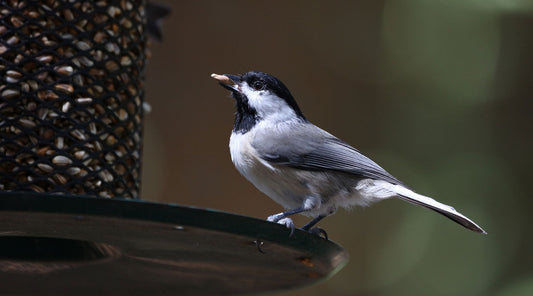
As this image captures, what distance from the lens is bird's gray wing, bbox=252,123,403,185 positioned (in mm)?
2180

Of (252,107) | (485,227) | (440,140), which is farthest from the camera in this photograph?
(440,140)

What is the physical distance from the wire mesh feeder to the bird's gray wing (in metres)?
0.44

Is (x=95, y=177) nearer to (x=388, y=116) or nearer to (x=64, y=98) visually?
(x=64, y=98)

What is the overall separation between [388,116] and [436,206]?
1972 mm

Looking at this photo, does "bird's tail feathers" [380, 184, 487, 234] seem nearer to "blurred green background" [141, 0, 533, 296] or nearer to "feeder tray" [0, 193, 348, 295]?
"feeder tray" [0, 193, 348, 295]

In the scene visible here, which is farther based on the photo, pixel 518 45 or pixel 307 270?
pixel 518 45

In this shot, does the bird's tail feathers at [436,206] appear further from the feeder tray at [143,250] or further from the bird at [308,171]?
the feeder tray at [143,250]

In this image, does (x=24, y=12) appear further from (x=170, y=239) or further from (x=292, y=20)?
(x=292, y=20)

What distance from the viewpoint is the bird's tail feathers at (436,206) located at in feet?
6.22

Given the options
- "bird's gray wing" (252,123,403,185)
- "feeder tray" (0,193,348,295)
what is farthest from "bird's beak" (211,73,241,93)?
"feeder tray" (0,193,348,295)

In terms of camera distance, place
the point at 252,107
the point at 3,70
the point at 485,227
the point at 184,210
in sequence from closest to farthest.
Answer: the point at 184,210
the point at 3,70
the point at 252,107
the point at 485,227

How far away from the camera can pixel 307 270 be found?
160cm

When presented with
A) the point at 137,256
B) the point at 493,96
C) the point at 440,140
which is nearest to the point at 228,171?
the point at 440,140

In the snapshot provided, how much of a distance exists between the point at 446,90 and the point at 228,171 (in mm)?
1250
